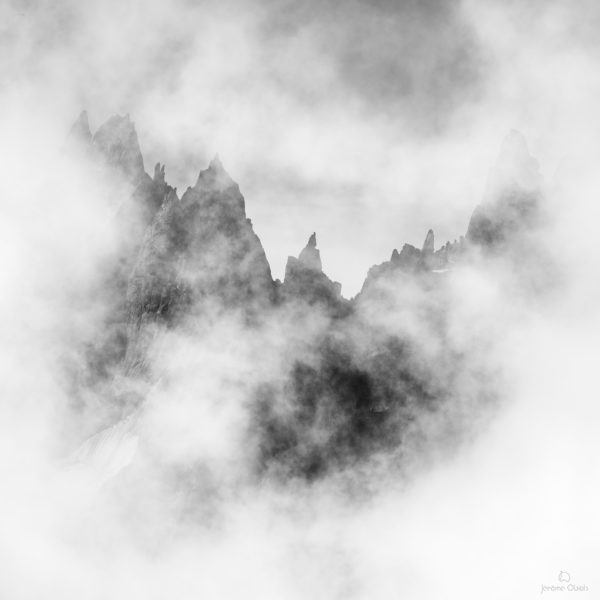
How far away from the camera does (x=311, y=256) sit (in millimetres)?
96500

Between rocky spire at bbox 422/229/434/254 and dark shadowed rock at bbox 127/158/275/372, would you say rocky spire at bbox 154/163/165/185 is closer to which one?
dark shadowed rock at bbox 127/158/275/372

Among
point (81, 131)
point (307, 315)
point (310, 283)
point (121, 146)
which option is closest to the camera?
point (307, 315)

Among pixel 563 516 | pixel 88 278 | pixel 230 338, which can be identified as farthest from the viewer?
pixel 88 278

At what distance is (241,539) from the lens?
90188 millimetres

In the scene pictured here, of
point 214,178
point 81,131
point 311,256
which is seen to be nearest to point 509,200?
point 311,256

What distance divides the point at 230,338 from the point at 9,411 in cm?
3847

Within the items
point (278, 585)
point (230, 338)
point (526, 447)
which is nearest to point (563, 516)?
point (526, 447)

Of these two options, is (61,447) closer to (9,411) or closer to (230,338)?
(9,411)

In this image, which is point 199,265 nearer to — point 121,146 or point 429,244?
point 121,146

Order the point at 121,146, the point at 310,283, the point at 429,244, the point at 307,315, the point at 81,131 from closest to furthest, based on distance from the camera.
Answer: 1. the point at 307,315
2. the point at 310,283
3. the point at 429,244
4. the point at 121,146
5. the point at 81,131

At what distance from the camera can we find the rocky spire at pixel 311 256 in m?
96.2

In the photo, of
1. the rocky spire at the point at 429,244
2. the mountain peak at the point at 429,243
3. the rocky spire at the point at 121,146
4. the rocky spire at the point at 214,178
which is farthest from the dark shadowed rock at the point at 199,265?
the mountain peak at the point at 429,243

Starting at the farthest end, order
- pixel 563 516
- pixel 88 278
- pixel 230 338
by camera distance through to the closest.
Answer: pixel 88 278
pixel 230 338
pixel 563 516

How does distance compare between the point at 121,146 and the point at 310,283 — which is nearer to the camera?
the point at 310,283
